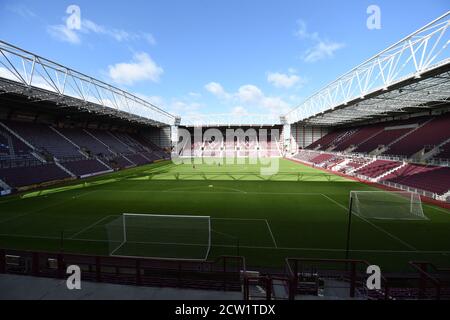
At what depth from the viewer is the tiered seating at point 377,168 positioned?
3208 cm

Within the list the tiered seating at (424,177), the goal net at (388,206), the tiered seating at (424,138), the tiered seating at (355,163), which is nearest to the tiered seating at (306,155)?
the tiered seating at (355,163)

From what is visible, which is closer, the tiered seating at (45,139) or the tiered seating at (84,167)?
the tiered seating at (45,139)

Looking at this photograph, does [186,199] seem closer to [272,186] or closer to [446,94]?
[272,186]

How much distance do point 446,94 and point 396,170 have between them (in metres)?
9.40

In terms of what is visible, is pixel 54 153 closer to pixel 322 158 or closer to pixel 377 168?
pixel 377 168

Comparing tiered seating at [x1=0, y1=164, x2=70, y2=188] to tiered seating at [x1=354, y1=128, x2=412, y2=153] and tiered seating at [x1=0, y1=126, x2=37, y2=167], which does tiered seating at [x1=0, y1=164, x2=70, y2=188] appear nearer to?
tiered seating at [x1=0, y1=126, x2=37, y2=167]

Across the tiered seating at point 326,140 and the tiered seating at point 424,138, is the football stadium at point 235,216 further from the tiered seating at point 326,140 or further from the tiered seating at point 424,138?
the tiered seating at point 326,140

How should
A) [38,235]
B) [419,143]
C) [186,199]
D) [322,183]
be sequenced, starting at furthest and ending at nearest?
[419,143] < [322,183] < [186,199] < [38,235]

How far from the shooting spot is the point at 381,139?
43969mm

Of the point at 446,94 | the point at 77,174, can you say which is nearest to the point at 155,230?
the point at 77,174

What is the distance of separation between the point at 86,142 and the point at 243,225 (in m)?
42.2

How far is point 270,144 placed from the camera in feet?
262

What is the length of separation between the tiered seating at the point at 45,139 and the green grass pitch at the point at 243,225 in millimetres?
13796

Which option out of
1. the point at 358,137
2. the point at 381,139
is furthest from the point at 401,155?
the point at 358,137
